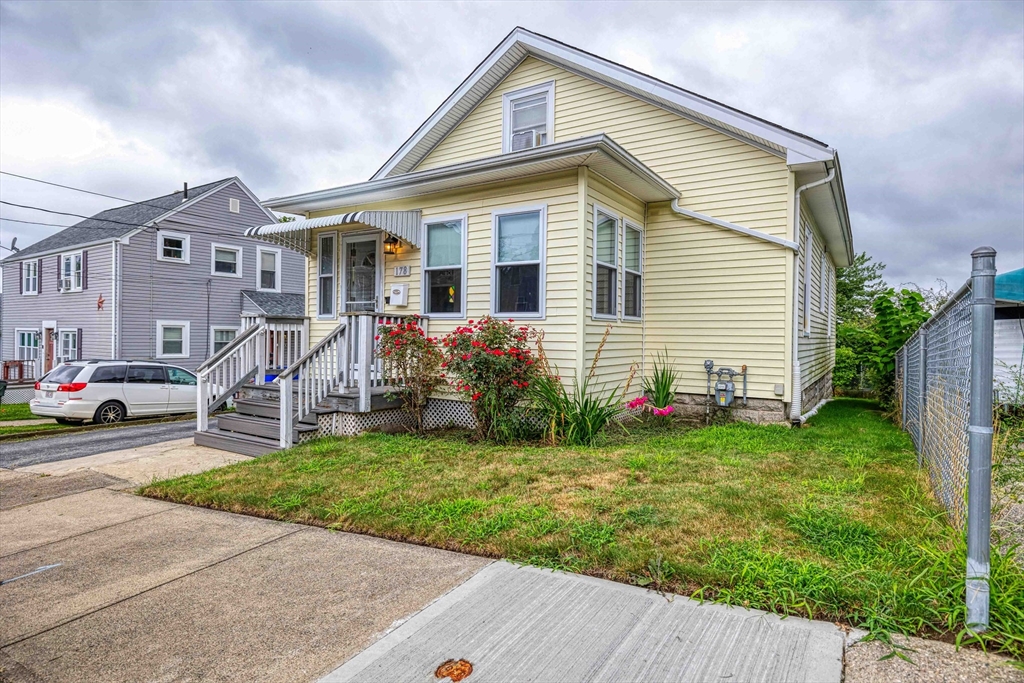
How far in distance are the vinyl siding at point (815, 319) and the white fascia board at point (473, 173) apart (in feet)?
8.86

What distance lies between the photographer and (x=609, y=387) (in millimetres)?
7902

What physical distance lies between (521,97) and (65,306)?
837 inches

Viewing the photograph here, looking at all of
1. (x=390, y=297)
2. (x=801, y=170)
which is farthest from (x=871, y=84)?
(x=390, y=297)

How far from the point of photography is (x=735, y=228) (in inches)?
323

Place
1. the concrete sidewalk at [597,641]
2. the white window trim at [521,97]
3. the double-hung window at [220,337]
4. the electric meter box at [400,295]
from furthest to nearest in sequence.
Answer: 1. the double-hung window at [220,337]
2. the white window trim at [521,97]
3. the electric meter box at [400,295]
4. the concrete sidewalk at [597,641]

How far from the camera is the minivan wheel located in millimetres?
12111

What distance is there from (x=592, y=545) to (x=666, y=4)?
10.9m

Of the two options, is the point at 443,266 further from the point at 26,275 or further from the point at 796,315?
the point at 26,275

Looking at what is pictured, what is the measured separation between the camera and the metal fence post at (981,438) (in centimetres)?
231

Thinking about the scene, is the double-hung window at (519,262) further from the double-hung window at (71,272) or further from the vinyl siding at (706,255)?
the double-hung window at (71,272)

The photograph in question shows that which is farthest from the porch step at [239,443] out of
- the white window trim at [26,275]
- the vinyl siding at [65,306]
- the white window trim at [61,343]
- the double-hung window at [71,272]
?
the white window trim at [26,275]

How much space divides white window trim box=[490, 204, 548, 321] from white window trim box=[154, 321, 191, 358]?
17654mm

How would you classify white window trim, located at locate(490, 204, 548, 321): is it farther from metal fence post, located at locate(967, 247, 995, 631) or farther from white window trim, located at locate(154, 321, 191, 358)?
white window trim, located at locate(154, 321, 191, 358)

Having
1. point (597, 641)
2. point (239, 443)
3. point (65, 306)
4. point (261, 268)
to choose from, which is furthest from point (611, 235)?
point (65, 306)
